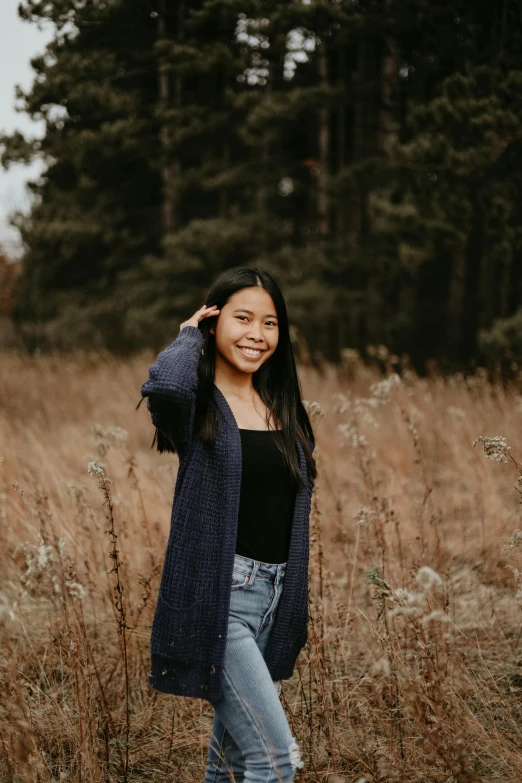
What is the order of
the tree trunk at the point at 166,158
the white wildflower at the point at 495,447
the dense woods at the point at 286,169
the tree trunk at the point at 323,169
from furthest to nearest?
the tree trunk at the point at 323,169, the tree trunk at the point at 166,158, the dense woods at the point at 286,169, the white wildflower at the point at 495,447

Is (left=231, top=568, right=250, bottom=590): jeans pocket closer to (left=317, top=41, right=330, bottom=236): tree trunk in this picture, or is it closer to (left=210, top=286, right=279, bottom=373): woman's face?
(left=210, top=286, right=279, bottom=373): woman's face

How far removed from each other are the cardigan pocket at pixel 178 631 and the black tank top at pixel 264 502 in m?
0.23

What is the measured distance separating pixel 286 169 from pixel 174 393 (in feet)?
42.6

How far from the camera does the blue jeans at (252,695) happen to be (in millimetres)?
1853

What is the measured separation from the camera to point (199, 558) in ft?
6.40

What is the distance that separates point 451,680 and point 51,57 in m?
9.32

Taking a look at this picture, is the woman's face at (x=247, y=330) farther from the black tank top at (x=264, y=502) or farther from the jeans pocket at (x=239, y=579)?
the jeans pocket at (x=239, y=579)

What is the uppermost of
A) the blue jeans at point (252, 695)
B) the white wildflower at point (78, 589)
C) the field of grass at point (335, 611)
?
the white wildflower at point (78, 589)

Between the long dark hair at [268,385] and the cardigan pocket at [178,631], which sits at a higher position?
the long dark hair at [268,385]

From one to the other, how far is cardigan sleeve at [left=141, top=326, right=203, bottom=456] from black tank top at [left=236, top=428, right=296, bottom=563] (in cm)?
20

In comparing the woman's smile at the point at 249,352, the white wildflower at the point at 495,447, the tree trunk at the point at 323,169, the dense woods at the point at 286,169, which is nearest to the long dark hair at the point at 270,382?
the woman's smile at the point at 249,352

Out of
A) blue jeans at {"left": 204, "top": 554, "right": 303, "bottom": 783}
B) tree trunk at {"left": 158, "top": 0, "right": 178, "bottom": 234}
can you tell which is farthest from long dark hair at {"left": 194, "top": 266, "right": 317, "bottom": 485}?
tree trunk at {"left": 158, "top": 0, "right": 178, "bottom": 234}

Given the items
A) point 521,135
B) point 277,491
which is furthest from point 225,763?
point 521,135

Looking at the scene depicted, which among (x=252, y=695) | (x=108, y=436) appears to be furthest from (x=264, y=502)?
(x=108, y=436)
